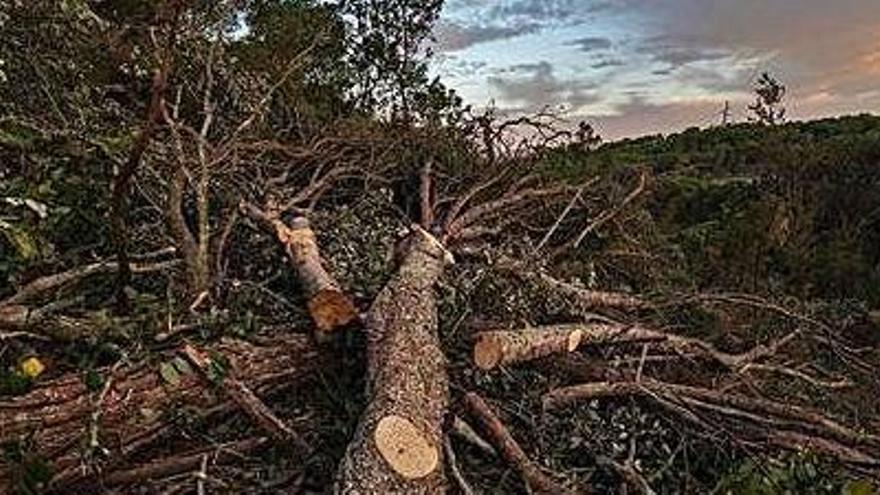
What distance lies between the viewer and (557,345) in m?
4.32

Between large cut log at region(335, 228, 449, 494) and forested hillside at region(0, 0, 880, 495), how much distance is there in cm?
1

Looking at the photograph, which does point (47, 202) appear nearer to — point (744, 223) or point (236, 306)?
point (236, 306)

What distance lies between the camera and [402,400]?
3430mm

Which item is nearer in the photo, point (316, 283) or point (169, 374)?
point (169, 374)

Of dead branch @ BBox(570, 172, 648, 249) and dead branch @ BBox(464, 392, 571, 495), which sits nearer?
dead branch @ BBox(464, 392, 571, 495)

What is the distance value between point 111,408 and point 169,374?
0.77 feet

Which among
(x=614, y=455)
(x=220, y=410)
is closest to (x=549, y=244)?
(x=614, y=455)

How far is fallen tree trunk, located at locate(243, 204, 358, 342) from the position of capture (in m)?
4.18

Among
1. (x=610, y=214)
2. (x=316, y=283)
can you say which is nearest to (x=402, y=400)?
(x=316, y=283)

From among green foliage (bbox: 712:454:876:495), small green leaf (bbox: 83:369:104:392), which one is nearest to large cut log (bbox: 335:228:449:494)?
small green leaf (bbox: 83:369:104:392)

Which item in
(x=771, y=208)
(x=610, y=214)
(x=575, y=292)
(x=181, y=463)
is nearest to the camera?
(x=181, y=463)

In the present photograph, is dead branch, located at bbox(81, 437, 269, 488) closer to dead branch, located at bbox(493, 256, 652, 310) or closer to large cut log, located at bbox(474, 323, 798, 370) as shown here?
large cut log, located at bbox(474, 323, 798, 370)

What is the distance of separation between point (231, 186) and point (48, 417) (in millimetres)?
2618

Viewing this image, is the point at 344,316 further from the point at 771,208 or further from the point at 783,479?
the point at 771,208
